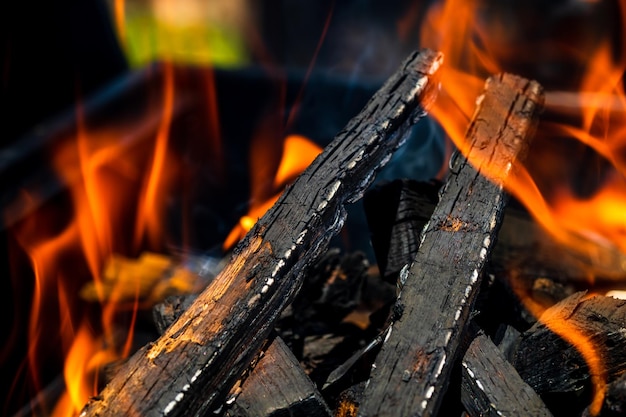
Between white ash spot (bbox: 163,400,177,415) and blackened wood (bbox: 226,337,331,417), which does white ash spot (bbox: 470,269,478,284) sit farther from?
white ash spot (bbox: 163,400,177,415)

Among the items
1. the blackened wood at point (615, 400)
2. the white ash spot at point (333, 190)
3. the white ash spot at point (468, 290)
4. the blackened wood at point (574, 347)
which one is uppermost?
the white ash spot at point (333, 190)

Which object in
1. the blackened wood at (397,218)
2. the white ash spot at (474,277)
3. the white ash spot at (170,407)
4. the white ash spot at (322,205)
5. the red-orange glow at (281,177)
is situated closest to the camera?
the white ash spot at (170,407)

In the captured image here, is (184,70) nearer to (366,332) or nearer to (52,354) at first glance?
(52,354)

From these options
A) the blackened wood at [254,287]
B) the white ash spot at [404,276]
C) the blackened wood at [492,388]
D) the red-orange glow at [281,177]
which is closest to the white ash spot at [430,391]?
the blackened wood at [492,388]

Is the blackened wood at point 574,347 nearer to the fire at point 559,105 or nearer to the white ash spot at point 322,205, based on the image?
the fire at point 559,105

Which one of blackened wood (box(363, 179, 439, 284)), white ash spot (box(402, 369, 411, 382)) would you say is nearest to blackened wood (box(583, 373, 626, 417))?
white ash spot (box(402, 369, 411, 382))

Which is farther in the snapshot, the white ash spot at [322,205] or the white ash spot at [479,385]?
the white ash spot at [322,205]

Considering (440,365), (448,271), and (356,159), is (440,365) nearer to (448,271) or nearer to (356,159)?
(448,271)
